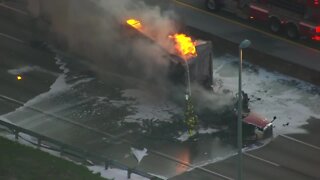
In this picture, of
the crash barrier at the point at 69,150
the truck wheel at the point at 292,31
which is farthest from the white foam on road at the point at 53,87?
the truck wheel at the point at 292,31

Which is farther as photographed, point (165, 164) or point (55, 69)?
point (55, 69)

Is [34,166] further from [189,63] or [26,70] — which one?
[26,70]

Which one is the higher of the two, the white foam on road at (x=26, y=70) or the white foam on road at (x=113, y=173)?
the white foam on road at (x=26, y=70)

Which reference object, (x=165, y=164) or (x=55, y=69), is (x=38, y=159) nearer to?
(x=165, y=164)

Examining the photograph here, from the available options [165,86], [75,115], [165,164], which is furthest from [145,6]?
[165,164]

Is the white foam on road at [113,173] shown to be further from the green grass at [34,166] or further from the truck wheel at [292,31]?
the truck wheel at [292,31]
